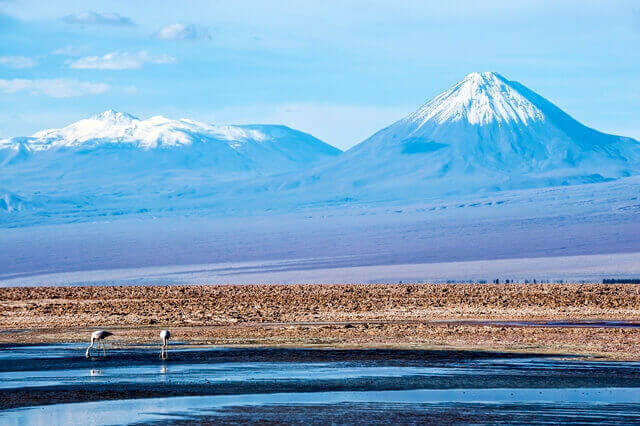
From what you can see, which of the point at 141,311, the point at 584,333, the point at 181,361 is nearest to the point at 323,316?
the point at 141,311

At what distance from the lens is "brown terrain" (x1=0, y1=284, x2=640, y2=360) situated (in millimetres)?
33281

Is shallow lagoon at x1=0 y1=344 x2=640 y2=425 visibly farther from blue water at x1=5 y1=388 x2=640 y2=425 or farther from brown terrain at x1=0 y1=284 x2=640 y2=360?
brown terrain at x1=0 y1=284 x2=640 y2=360

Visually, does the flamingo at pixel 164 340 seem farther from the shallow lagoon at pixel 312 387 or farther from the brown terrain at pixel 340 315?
the brown terrain at pixel 340 315

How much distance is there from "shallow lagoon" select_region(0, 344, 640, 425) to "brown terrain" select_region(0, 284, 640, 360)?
3033mm

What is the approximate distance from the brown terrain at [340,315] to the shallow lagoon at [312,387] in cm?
303

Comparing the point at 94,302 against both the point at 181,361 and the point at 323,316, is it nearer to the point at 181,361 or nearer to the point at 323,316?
the point at 323,316

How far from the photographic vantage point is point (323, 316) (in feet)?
144

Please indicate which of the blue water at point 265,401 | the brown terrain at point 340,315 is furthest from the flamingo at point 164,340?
the blue water at point 265,401

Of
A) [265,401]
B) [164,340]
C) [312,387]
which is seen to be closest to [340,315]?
[164,340]

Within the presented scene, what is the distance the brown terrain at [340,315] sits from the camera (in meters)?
33.3

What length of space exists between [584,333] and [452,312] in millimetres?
10675

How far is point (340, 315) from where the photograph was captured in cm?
4406

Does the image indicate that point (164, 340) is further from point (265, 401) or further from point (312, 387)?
point (265, 401)

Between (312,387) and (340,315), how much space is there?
20.0 metres
